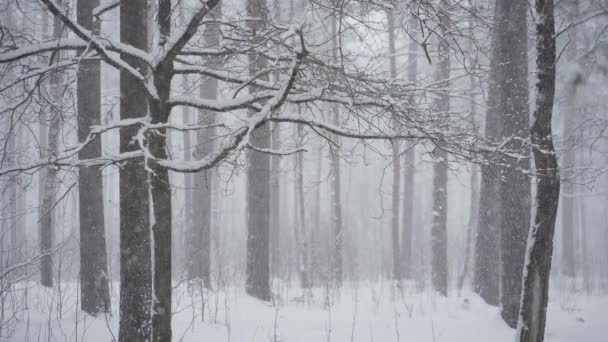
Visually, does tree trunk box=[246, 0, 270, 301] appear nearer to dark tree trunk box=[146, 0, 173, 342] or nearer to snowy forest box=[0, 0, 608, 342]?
snowy forest box=[0, 0, 608, 342]

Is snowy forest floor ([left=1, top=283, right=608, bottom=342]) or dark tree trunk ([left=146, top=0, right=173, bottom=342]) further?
snowy forest floor ([left=1, top=283, right=608, bottom=342])

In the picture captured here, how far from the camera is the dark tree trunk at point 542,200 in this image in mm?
3748

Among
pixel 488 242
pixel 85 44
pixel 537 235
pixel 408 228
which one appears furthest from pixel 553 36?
pixel 408 228

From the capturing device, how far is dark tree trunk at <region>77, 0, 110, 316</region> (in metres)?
6.21

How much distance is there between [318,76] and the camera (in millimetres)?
4195

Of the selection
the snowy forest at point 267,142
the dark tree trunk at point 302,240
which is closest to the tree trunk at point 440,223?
the snowy forest at point 267,142

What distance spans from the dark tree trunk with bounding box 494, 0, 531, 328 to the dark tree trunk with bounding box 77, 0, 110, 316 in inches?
233

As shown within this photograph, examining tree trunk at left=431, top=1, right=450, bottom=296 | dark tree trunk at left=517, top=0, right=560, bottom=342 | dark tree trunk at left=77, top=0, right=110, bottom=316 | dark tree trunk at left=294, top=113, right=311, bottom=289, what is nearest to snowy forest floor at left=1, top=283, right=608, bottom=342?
dark tree trunk at left=77, top=0, right=110, bottom=316

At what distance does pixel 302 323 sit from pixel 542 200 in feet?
13.3

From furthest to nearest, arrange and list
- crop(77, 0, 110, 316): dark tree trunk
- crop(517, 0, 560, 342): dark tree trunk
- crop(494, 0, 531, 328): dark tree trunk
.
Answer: crop(77, 0, 110, 316): dark tree trunk
crop(494, 0, 531, 328): dark tree trunk
crop(517, 0, 560, 342): dark tree trunk

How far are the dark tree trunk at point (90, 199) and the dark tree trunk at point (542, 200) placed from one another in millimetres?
5535

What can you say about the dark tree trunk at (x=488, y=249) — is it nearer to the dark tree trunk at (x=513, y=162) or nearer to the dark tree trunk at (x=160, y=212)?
the dark tree trunk at (x=513, y=162)

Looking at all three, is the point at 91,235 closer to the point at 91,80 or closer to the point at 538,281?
the point at 91,80

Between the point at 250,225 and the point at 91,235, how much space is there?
287 cm
